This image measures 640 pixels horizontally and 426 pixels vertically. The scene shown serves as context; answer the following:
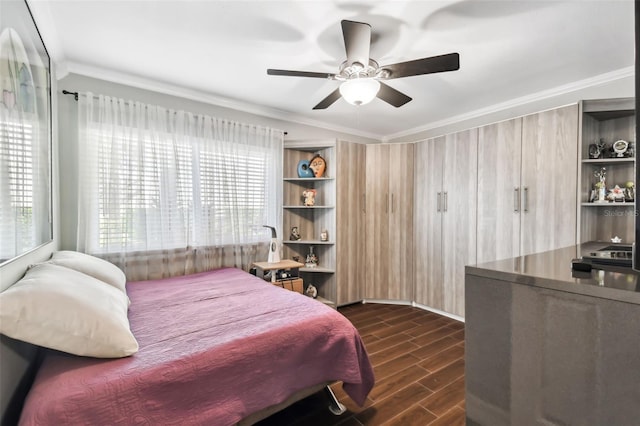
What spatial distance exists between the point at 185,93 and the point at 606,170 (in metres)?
4.05

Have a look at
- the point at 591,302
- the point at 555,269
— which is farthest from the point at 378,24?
the point at 591,302

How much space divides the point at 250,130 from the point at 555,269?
3.07 meters

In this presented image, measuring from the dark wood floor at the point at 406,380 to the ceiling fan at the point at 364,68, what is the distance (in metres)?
2.10

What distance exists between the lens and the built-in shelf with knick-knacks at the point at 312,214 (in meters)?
3.58

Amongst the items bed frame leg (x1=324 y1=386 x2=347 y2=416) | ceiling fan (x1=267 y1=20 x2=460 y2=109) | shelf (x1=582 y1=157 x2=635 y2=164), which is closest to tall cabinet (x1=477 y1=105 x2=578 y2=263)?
shelf (x1=582 y1=157 x2=635 y2=164)

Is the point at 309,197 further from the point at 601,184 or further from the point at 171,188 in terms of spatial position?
the point at 601,184

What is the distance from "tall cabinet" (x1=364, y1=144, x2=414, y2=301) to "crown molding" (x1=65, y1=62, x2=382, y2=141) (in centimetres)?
95

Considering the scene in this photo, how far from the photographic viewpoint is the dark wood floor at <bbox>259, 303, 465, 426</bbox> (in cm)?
175

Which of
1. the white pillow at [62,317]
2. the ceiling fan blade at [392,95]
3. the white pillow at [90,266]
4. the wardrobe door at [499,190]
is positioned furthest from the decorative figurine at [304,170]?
the white pillow at [62,317]

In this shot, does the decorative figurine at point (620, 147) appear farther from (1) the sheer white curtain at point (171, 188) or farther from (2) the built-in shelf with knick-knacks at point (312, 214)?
(1) the sheer white curtain at point (171, 188)

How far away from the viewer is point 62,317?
43.0 inches

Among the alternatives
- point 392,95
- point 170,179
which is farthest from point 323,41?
point 170,179

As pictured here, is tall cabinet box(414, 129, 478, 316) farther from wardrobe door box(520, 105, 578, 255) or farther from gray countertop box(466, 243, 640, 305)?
gray countertop box(466, 243, 640, 305)

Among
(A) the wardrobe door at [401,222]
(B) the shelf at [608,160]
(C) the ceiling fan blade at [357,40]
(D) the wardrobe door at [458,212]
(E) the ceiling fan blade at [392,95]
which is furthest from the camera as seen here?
(A) the wardrobe door at [401,222]
